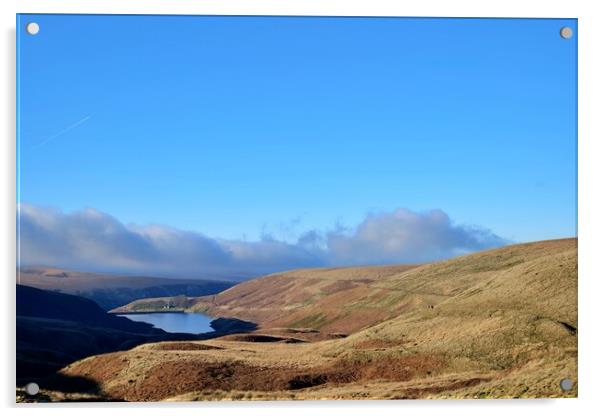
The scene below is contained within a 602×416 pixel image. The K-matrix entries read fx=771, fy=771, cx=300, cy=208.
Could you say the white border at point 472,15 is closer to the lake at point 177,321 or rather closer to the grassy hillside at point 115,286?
the lake at point 177,321

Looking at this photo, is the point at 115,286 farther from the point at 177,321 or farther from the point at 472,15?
the point at 472,15

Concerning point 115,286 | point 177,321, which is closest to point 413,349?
point 177,321

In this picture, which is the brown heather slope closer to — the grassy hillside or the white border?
the white border
